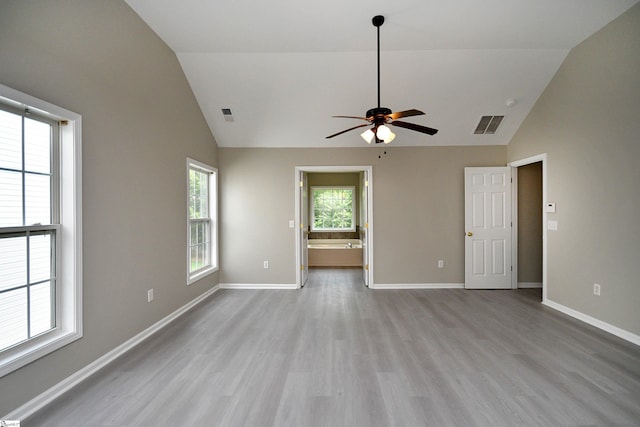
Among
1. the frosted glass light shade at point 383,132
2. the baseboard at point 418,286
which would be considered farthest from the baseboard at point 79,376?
the baseboard at point 418,286

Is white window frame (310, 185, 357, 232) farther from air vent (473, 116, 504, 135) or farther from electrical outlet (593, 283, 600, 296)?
electrical outlet (593, 283, 600, 296)

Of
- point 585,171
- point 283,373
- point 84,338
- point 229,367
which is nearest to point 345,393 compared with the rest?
point 283,373

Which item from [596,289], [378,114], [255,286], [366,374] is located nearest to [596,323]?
[596,289]

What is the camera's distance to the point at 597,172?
2.98 metres

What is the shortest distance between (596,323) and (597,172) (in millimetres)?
1707

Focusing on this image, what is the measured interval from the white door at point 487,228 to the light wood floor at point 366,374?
1.00 metres

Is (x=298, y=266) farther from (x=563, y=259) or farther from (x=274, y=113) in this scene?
(x=563, y=259)

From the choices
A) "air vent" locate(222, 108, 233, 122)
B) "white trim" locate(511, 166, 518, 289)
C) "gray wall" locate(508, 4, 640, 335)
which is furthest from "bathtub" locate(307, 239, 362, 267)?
"gray wall" locate(508, 4, 640, 335)

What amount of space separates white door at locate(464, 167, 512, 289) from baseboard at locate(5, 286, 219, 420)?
15.0ft

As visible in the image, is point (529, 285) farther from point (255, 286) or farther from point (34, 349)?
point (34, 349)

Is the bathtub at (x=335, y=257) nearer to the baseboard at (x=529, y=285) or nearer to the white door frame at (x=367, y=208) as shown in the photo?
the white door frame at (x=367, y=208)

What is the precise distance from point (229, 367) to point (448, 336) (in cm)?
218

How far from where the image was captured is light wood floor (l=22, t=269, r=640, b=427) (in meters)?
1.67

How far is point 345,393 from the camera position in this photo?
73.9 inches
